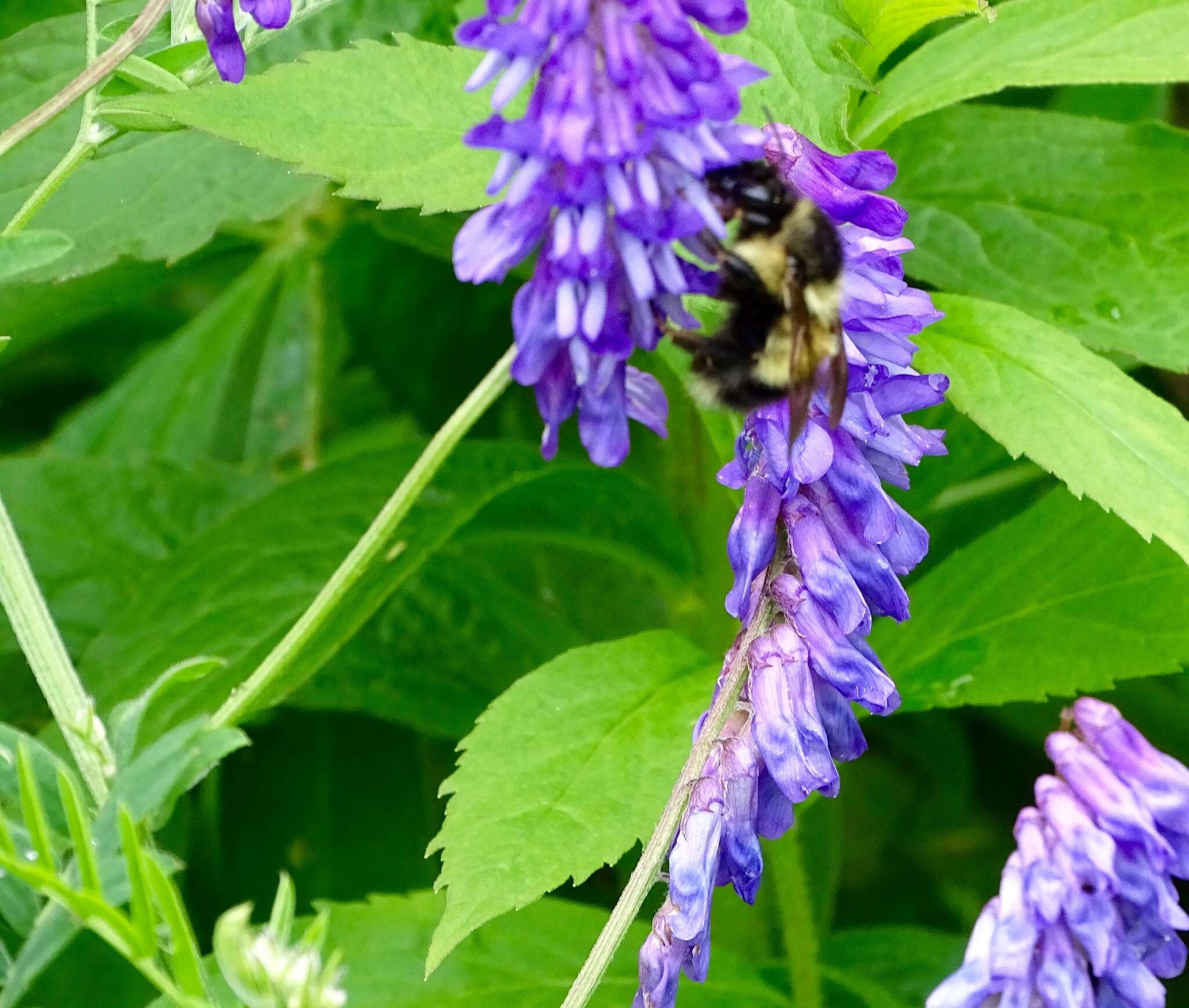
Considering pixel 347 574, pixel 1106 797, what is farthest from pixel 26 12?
pixel 1106 797

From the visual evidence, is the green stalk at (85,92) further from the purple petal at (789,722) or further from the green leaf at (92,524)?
the green leaf at (92,524)

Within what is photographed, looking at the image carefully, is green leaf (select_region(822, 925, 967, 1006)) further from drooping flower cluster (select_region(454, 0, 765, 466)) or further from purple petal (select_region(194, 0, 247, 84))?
purple petal (select_region(194, 0, 247, 84))

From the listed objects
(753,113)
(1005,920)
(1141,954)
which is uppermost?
(753,113)

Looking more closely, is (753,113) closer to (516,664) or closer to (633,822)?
(633,822)

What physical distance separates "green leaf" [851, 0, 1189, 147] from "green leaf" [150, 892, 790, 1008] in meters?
1.03

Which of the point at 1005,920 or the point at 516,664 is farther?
the point at 516,664

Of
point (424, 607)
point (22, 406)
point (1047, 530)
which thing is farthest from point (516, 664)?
point (22, 406)

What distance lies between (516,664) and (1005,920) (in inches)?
50.5

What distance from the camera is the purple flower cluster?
127cm

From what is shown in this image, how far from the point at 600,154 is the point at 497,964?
112 centimetres

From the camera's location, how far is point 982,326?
4.66ft

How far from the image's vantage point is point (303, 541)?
2.02 meters

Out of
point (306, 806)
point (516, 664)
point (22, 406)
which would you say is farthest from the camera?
point (22, 406)

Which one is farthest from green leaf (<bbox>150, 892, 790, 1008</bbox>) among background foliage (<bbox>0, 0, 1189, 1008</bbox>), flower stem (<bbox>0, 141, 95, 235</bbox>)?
flower stem (<bbox>0, 141, 95, 235</bbox>)
